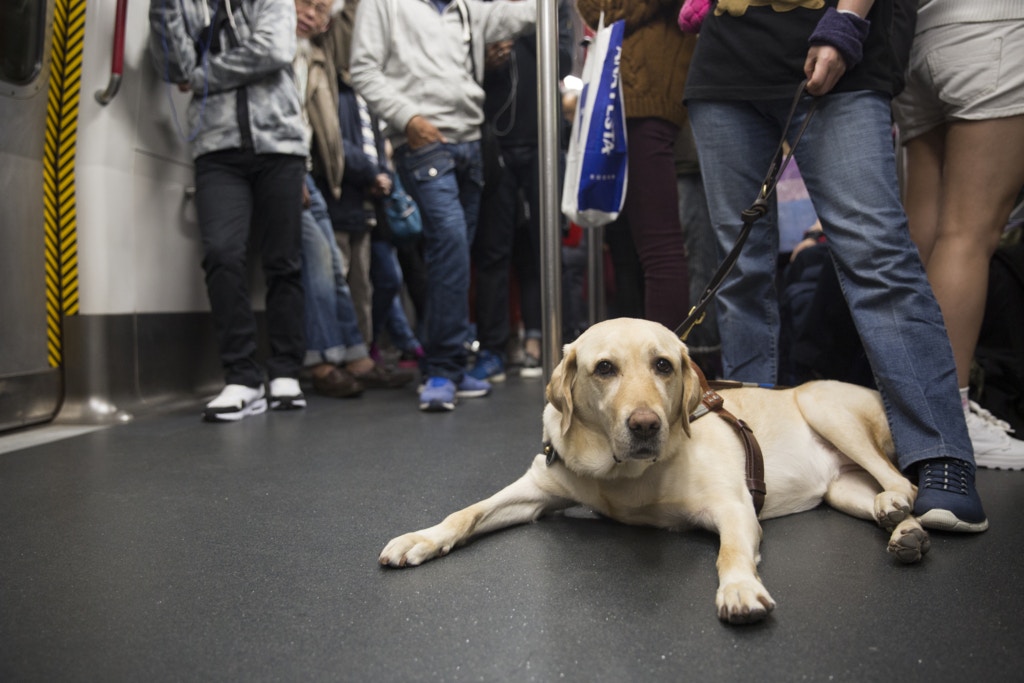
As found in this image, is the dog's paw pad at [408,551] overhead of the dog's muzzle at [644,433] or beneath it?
beneath

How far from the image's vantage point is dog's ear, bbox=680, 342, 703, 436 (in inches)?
55.7

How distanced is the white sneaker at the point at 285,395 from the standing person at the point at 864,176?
2.27 meters

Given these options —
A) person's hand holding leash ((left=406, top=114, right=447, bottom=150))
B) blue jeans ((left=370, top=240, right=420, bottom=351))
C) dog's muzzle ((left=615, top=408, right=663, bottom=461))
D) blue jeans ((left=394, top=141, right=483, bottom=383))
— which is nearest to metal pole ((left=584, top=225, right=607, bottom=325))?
blue jeans ((left=394, top=141, right=483, bottom=383))

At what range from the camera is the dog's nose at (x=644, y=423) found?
121 cm

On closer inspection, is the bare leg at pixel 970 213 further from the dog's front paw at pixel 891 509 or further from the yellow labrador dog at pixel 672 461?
the dog's front paw at pixel 891 509

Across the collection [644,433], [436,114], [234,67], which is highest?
[234,67]

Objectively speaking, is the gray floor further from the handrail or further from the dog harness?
the handrail

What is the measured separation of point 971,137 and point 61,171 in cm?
324

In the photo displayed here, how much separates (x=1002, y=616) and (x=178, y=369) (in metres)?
3.36

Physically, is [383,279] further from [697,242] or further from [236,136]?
[697,242]

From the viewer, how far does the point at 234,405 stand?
3.00 metres

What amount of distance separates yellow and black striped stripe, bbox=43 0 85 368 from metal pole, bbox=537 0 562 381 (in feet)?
6.42

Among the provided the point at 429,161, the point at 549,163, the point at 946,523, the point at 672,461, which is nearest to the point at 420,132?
the point at 429,161

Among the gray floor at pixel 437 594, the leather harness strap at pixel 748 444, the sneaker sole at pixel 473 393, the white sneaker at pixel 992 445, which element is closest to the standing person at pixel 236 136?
the sneaker sole at pixel 473 393
